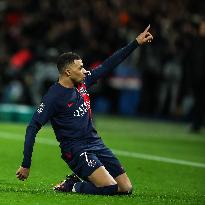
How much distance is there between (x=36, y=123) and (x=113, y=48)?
12829 millimetres

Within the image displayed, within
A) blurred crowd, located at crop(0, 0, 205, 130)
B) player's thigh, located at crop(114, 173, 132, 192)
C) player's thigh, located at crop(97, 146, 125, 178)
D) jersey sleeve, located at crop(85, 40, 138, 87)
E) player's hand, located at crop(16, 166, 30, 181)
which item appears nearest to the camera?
player's hand, located at crop(16, 166, 30, 181)

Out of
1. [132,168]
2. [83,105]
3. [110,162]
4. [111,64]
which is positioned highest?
[111,64]

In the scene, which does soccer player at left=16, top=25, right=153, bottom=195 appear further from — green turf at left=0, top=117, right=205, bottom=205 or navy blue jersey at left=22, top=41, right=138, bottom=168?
green turf at left=0, top=117, right=205, bottom=205

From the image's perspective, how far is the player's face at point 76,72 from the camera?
29.5ft

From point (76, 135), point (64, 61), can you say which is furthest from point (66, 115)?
point (64, 61)

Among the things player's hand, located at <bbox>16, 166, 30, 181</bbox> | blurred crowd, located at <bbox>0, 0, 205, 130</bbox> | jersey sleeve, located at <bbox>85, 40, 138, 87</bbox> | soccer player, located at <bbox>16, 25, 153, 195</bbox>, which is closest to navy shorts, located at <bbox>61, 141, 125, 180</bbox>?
soccer player, located at <bbox>16, 25, 153, 195</bbox>

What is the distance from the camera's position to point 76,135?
29.4 ft

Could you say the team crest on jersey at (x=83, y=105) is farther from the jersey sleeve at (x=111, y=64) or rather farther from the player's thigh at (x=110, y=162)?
the player's thigh at (x=110, y=162)

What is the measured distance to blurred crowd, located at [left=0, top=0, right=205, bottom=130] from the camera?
2102cm

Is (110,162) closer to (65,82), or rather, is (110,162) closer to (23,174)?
(65,82)

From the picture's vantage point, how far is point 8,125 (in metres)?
19.7

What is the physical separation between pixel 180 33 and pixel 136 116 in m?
3.26

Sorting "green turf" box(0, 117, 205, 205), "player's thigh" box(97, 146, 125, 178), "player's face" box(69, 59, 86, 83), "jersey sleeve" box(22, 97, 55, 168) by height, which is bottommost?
"green turf" box(0, 117, 205, 205)

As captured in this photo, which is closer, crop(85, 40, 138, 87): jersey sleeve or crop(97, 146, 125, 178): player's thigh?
crop(97, 146, 125, 178): player's thigh
